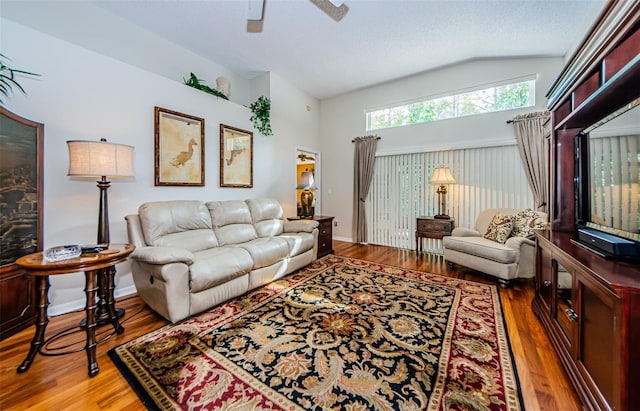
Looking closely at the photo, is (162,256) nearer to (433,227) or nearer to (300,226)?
(300,226)

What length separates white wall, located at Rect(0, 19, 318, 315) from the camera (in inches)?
87.1

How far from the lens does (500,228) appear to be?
3.21 metres

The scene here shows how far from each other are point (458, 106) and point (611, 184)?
321cm

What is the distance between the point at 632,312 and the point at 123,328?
3.11m

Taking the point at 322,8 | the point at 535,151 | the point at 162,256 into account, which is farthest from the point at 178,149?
the point at 535,151

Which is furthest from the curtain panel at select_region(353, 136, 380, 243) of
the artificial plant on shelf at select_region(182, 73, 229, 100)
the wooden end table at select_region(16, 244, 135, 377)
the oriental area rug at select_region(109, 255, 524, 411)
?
the wooden end table at select_region(16, 244, 135, 377)

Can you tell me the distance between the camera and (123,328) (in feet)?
6.61

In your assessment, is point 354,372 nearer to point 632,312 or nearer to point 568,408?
point 568,408

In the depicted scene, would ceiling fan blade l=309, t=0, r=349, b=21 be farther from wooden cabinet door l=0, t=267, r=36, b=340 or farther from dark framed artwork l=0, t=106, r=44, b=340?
wooden cabinet door l=0, t=267, r=36, b=340

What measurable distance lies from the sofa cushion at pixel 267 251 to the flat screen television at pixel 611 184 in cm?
268

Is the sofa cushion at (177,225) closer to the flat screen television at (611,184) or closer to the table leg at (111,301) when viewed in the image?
the table leg at (111,301)

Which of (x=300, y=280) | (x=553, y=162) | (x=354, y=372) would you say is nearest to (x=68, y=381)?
(x=354, y=372)

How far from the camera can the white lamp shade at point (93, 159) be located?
189 cm

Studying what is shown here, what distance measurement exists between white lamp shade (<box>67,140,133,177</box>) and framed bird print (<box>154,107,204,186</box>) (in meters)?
1.07
